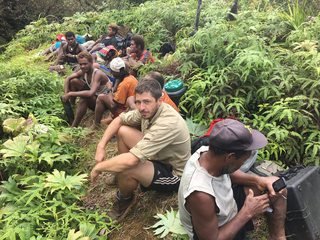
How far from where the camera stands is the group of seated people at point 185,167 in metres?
2.38

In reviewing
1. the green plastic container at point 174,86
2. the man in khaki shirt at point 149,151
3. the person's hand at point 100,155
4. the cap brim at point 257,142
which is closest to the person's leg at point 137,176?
the man in khaki shirt at point 149,151

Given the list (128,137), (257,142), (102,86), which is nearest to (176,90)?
(102,86)

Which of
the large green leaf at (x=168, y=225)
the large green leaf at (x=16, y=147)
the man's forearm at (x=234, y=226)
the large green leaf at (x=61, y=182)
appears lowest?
the large green leaf at (x=168, y=225)

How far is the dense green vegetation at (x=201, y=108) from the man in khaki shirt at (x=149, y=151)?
0.47 metres

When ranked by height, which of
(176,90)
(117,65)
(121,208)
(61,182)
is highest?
(117,65)

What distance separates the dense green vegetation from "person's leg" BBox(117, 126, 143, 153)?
628 mm

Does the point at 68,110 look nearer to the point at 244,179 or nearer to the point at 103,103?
the point at 103,103

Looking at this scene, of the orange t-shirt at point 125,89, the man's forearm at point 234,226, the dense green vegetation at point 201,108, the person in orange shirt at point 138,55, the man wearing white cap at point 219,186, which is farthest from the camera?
the person in orange shirt at point 138,55

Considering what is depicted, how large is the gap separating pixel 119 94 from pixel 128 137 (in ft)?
4.91

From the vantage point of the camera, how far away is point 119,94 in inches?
194

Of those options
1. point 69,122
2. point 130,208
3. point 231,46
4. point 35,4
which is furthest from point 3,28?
point 130,208

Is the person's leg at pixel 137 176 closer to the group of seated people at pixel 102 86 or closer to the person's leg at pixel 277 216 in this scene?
the person's leg at pixel 277 216

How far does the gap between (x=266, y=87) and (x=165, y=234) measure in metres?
2.32

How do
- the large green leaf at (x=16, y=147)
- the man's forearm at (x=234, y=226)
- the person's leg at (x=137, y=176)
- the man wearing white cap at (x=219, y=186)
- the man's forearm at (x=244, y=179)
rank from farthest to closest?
the large green leaf at (x=16, y=147), the person's leg at (x=137, y=176), the man's forearm at (x=244, y=179), the man's forearm at (x=234, y=226), the man wearing white cap at (x=219, y=186)
